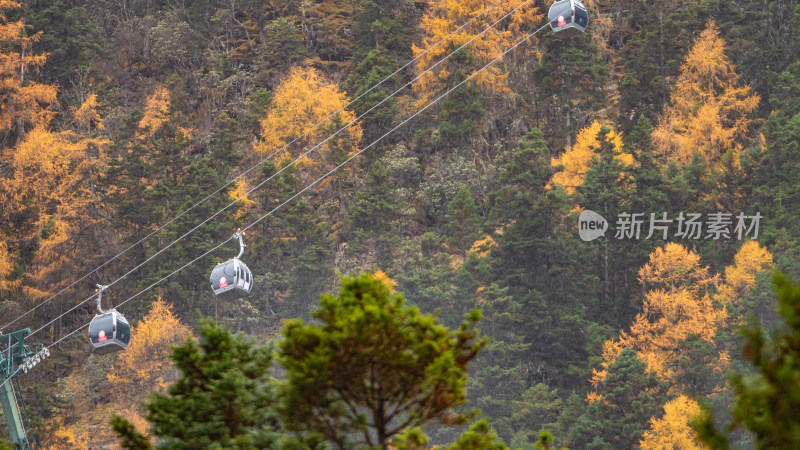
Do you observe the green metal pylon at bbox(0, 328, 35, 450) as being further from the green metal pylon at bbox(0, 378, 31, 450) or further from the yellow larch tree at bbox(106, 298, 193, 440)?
the yellow larch tree at bbox(106, 298, 193, 440)

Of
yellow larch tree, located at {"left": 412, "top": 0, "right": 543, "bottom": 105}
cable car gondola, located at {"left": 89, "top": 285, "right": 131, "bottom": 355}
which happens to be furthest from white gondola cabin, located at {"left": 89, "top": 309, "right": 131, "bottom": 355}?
yellow larch tree, located at {"left": 412, "top": 0, "right": 543, "bottom": 105}

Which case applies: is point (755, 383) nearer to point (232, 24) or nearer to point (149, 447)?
point (149, 447)

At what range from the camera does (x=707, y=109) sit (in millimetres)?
50625

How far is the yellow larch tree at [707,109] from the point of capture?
49.4 meters

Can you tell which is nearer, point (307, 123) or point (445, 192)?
point (445, 192)

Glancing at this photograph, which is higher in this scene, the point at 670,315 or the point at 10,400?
the point at 670,315

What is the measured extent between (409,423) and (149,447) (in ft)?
8.74

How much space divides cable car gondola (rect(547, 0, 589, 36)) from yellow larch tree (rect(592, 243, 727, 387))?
52.2 feet

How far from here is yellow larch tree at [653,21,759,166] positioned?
4944 cm

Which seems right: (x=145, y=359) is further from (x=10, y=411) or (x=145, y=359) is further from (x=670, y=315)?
(x=670, y=315)

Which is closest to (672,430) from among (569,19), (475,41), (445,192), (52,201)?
(569,19)

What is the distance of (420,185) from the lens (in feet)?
169

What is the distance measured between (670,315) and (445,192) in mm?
13423

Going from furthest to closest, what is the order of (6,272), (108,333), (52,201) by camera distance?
(52,201) → (6,272) → (108,333)
